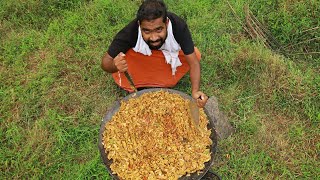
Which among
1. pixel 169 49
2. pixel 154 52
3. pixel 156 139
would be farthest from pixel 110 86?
pixel 156 139

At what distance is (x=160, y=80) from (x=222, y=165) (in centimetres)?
111

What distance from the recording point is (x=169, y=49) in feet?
11.5

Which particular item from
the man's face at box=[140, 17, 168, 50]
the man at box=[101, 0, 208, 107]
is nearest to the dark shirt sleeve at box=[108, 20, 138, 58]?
the man at box=[101, 0, 208, 107]

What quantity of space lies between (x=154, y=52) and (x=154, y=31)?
633 mm

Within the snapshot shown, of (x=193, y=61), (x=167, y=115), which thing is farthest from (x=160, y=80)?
(x=167, y=115)

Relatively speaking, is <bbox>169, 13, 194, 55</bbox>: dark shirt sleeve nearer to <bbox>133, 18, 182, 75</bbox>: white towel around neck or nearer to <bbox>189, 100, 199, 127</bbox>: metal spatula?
<bbox>133, 18, 182, 75</bbox>: white towel around neck

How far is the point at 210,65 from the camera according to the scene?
4.24 metres

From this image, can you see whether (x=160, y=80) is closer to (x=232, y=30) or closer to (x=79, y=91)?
(x=79, y=91)

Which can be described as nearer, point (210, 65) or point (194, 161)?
point (194, 161)

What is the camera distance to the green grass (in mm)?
3523

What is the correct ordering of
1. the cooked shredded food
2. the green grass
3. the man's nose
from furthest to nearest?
1. the green grass
2. the man's nose
3. the cooked shredded food

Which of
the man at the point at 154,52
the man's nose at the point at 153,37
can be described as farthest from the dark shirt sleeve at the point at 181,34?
the man's nose at the point at 153,37

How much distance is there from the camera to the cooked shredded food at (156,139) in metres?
2.75

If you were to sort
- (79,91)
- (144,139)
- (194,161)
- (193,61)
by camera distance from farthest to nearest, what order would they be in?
(79,91)
(193,61)
(144,139)
(194,161)
